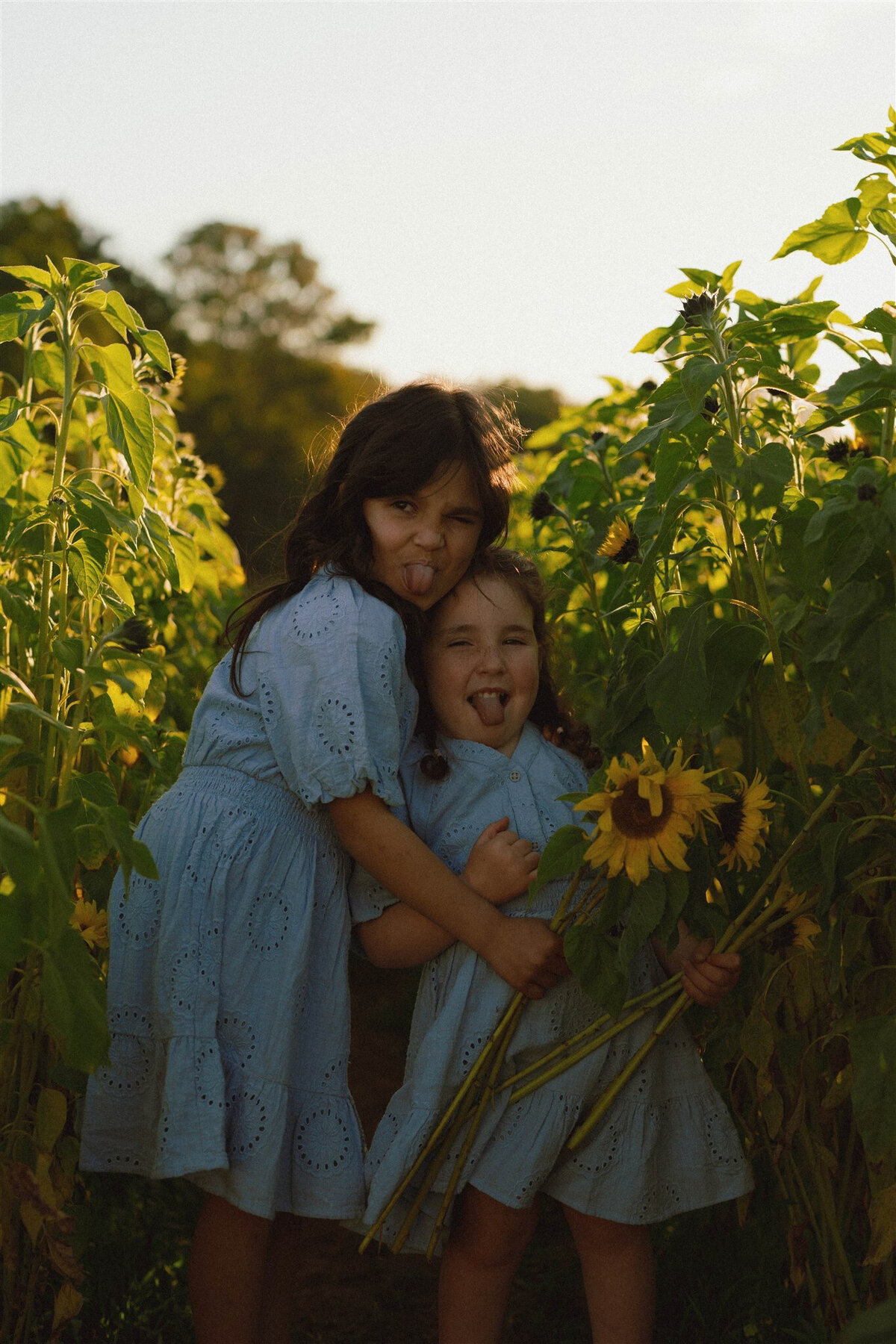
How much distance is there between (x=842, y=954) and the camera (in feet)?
6.18

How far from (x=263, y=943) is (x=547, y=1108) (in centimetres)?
53

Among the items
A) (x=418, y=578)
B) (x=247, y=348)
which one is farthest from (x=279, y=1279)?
(x=247, y=348)

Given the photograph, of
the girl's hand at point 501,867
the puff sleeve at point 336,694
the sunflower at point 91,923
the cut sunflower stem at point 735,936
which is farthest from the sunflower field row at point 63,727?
the cut sunflower stem at point 735,936

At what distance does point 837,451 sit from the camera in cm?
212

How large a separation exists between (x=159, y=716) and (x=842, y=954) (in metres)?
1.91

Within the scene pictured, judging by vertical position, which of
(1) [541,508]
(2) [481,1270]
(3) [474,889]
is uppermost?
(1) [541,508]

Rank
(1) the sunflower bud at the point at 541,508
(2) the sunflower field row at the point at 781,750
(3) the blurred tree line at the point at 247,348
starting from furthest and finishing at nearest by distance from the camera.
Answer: (3) the blurred tree line at the point at 247,348, (1) the sunflower bud at the point at 541,508, (2) the sunflower field row at the point at 781,750

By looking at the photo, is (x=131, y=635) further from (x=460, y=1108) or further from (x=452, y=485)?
(x=460, y=1108)

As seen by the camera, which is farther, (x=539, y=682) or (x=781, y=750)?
(x=539, y=682)

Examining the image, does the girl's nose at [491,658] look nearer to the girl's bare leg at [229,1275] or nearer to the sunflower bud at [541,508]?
the sunflower bud at [541,508]

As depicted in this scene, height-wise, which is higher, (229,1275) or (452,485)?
(452,485)

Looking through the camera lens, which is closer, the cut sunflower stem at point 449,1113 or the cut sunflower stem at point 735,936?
the cut sunflower stem at point 735,936

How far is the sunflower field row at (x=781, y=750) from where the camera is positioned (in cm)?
158

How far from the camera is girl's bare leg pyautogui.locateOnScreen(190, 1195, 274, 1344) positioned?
206cm
